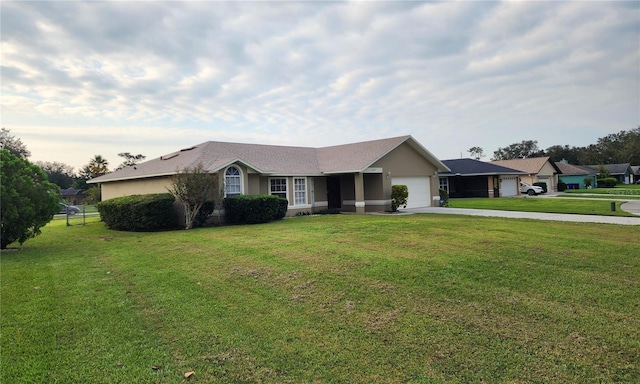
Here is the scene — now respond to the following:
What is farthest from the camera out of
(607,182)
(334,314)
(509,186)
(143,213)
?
(607,182)

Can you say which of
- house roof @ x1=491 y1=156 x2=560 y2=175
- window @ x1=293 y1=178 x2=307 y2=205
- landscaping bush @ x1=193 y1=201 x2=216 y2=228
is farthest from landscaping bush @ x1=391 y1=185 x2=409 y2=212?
house roof @ x1=491 y1=156 x2=560 y2=175

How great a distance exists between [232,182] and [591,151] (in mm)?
96915

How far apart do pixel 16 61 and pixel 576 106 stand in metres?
30.3

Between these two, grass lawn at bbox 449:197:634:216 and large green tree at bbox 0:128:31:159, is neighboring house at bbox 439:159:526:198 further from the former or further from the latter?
large green tree at bbox 0:128:31:159

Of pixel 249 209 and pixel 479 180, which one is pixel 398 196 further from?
pixel 479 180

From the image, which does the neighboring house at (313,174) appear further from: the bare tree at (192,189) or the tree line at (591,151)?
the tree line at (591,151)

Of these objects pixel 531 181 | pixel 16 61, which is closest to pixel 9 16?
pixel 16 61

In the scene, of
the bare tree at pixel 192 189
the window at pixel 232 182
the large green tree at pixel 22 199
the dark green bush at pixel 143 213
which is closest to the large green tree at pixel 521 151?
the window at pixel 232 182

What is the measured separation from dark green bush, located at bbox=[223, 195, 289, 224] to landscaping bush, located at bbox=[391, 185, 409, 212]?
7.50 meters

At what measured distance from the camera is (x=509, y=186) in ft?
129

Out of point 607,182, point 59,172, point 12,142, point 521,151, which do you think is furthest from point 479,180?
point 59,172

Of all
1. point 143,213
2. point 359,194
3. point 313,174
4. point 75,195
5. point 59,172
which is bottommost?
point 143,213

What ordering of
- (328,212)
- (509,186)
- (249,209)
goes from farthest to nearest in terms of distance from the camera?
1. (509,186)
2. (328,212)
3. (249,209)

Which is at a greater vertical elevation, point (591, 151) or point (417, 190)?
point (591, 151)
